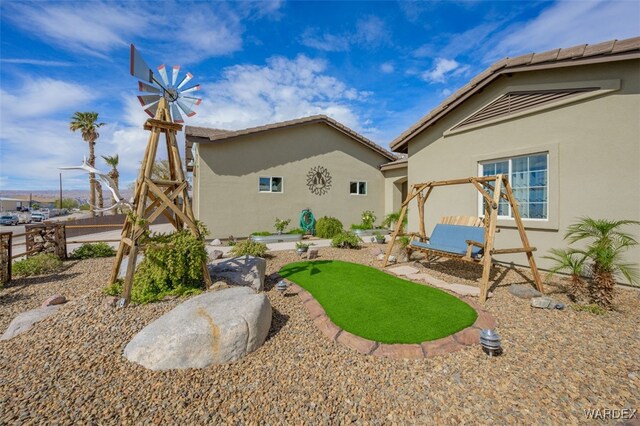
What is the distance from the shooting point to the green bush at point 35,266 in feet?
22.2

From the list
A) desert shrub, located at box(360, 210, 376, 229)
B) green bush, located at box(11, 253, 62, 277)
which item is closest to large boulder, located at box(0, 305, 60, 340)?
green bush, located at box(11, 253, 62, 277)

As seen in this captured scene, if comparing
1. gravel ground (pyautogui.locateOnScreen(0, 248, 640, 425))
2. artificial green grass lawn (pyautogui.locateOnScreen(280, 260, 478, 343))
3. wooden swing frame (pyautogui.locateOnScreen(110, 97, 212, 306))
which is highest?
wooden swing frame (pyautogui.locateOnScreen(110, 97, 212, 306))

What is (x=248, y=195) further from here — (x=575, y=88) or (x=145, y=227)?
(x=575, y=88)

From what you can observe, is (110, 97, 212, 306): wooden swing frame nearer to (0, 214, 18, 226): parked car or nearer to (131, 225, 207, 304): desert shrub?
(131, 225, 207, 304): desert shrub

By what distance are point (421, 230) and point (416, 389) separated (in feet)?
18.1

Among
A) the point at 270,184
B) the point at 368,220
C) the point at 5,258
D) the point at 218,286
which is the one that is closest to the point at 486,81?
the point at 368,220

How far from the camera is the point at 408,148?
409 inches

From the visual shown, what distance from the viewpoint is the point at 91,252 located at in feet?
29.5

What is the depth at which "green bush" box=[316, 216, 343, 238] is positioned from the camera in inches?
506

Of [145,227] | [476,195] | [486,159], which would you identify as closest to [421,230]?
[476,195]

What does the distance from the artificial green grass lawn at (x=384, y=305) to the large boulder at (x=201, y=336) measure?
51.8 inches

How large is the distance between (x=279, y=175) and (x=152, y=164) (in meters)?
8.11

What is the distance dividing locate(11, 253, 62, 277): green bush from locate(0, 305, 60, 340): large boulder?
12.6 feet

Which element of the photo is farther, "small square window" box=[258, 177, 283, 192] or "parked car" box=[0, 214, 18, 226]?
"parked car" box=[0, 214, 18, 226]
